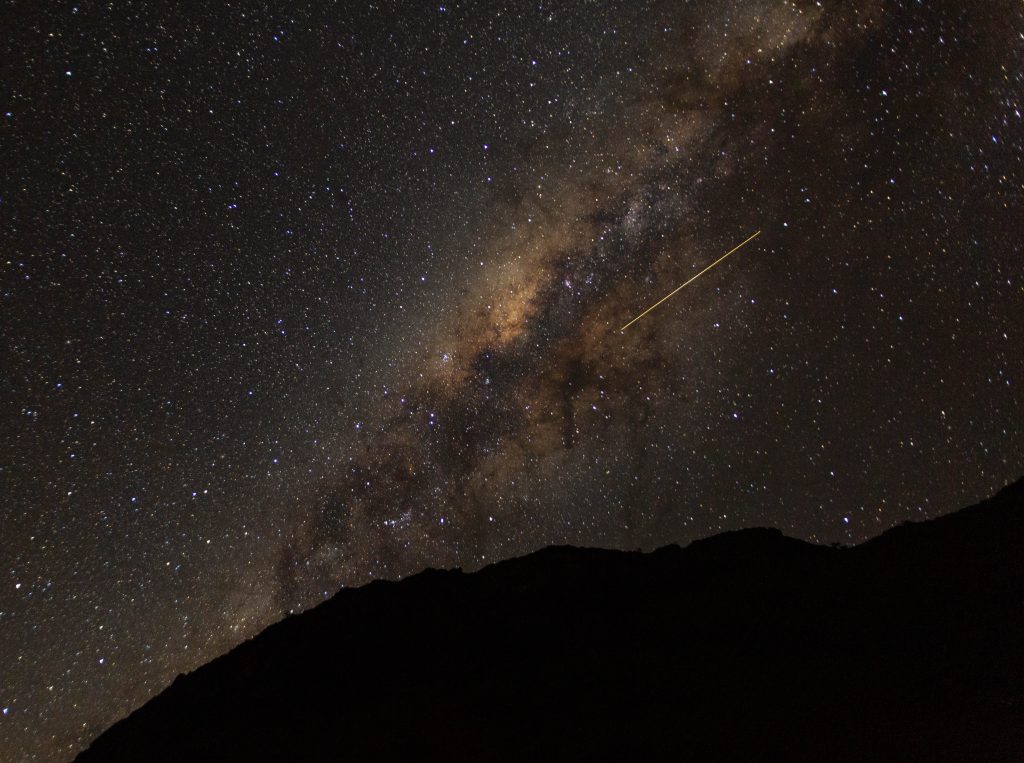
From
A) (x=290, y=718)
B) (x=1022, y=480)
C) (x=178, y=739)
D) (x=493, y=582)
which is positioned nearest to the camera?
(x=290, y=718)

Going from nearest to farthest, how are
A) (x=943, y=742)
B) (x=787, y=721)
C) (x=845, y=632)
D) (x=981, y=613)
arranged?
1. (x=943, y=742)
2. (x=787, y=721)
3. (x=981, y=613)
4. (x=845, y=632)

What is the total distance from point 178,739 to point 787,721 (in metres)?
10.3

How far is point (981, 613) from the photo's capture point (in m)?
9.66

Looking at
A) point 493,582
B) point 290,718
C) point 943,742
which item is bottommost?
point 943,742

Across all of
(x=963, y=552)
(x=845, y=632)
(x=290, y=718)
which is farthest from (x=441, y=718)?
(x=963, y=552)

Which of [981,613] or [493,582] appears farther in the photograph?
[493,582]

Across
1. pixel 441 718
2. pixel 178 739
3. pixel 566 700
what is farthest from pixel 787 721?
pixel 178 739

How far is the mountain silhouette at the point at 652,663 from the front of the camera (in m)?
7.93

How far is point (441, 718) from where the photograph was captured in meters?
9.84

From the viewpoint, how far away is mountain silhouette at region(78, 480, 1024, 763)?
7930mm

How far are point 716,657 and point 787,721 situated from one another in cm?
244

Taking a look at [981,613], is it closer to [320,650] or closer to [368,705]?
[368,705]

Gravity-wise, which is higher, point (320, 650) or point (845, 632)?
point (320, 650)

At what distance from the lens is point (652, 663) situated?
10570 millimetres
